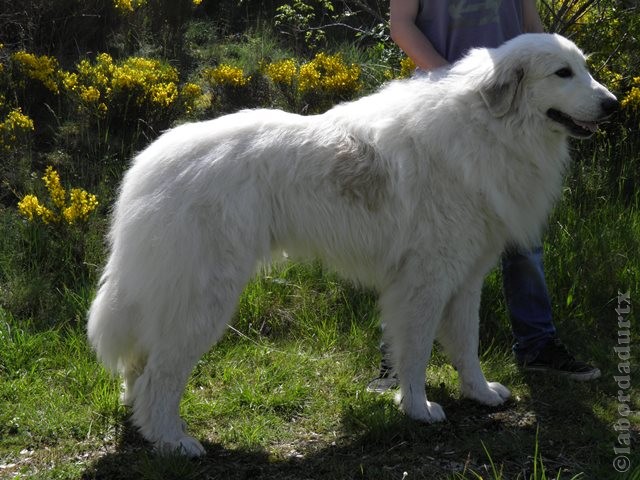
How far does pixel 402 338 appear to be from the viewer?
3814mm

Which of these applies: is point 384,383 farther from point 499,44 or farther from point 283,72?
point 283,72

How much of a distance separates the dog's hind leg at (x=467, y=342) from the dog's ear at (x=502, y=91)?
0.86 m

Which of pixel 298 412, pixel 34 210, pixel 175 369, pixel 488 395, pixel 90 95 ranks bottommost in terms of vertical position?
pixel 298 412

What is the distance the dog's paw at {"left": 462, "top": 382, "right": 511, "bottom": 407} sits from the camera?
4.04m

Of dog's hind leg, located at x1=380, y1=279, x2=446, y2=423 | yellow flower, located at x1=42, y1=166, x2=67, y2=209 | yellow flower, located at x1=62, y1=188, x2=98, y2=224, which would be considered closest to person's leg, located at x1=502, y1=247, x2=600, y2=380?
dog's hind leg, located at x1=380, y1=279, x2=446, y2=423

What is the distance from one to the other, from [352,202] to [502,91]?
0.78m

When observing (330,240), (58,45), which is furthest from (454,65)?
(58,45)

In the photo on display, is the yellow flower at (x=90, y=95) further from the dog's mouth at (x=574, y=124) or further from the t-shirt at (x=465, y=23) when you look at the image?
the dog's mouth at (x=574, y=124)

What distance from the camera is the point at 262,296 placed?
4.90 metres

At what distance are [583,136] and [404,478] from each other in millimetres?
1613

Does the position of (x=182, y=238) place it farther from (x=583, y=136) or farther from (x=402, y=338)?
(x=583, y=136)

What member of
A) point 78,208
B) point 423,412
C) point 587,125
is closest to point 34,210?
point 78,208

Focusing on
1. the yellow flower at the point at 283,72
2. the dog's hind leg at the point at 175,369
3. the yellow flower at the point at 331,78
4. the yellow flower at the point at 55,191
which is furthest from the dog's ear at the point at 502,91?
the yellow flower at the point at 283,72

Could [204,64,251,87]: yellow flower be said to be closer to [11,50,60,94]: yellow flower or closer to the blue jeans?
[11,50,60,94]: yellow flower
